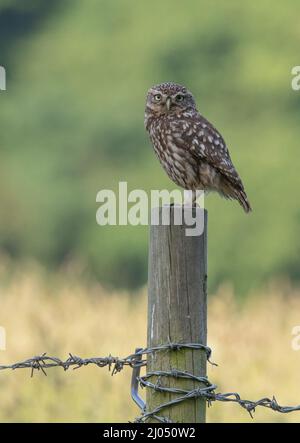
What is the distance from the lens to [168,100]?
5.63 metres

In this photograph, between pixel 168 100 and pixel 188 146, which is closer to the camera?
pixel 188 146

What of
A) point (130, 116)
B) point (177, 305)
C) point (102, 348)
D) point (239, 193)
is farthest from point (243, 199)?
point (130, 116)

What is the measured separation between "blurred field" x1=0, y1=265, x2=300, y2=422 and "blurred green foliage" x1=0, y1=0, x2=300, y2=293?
6.20 m

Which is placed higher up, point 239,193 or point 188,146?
Result: point 188,146

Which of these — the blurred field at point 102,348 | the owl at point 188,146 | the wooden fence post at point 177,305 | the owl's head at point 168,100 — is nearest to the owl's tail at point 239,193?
the owl at point 188,146

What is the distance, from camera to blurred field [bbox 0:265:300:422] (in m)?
5.52

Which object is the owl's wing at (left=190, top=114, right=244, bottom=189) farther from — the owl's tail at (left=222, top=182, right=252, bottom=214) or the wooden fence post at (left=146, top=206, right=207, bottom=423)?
the wooden fence post at (left=146, top=206, right=207, bottom=423)

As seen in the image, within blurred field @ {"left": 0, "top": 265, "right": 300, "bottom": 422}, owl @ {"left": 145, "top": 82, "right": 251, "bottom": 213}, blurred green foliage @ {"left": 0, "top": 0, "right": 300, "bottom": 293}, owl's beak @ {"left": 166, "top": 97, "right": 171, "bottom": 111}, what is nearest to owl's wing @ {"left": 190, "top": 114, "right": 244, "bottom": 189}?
owl @ {"left": 145, "top": 82, "right": 251, "bottom": 213}

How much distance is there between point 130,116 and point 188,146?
10041mm

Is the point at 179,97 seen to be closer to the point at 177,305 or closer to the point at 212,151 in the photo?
the point at 212,151

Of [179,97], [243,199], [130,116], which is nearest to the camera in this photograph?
[243,199]

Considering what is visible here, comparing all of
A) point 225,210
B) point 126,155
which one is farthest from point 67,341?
point 126,155

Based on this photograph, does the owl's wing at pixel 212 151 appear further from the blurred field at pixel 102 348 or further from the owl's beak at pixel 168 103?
the blurred field at pixel 102 348

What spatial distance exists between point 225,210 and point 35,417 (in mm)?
8561
